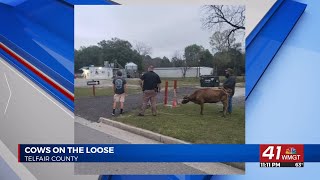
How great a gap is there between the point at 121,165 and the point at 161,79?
0.65m

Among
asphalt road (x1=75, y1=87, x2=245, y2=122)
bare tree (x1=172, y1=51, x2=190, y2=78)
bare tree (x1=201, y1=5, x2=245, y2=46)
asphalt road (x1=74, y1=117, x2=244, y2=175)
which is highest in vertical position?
bare tree (x1=201, y1=5, x2=245, y2=46)

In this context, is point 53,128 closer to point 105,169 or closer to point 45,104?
point 45,104

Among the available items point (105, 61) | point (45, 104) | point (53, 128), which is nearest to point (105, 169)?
point (53, 128)

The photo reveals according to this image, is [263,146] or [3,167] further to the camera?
[3,167]

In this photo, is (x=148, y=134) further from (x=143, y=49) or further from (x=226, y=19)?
(x=226, y=19)

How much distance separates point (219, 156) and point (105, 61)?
1017 millimetres

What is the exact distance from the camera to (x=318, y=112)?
1.82m

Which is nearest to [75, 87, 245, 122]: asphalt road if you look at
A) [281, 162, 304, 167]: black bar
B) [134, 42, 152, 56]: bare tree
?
[134, 42, 152, 56]: bare tree

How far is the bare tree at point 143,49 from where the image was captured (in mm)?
1785

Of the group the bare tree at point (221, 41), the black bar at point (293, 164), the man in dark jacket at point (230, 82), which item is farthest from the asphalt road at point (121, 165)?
the bare tree at point (221, 41)

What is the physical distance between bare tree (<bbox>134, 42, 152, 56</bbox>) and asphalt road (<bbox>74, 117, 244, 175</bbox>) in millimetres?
549

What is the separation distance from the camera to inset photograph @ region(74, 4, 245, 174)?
5.88 ft

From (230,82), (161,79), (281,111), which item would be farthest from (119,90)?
(281,111)

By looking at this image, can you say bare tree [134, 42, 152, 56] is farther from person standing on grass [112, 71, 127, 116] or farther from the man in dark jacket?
the man in dark jacket
